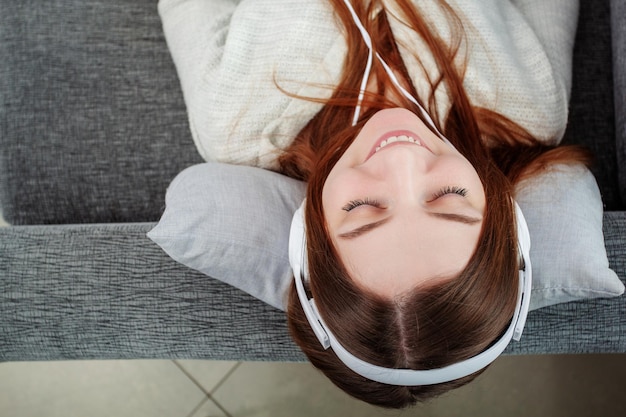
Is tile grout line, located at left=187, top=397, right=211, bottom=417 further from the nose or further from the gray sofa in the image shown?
the nose

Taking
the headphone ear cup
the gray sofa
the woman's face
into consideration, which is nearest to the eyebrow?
the woman's face

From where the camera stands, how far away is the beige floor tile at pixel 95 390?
1.35m

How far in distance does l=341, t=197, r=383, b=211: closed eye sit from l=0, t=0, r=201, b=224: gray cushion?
0.49 m

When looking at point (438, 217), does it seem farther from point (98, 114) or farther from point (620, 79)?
point (98, 114)

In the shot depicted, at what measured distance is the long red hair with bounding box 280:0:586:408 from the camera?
27.1 inches

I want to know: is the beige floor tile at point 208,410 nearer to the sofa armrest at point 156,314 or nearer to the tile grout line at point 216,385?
the tile grout line at point 216,385

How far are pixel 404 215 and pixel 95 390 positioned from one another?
106 centimetres

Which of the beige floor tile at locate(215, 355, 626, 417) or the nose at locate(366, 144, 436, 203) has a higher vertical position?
the nose at locate(366, 144, 436, 203)

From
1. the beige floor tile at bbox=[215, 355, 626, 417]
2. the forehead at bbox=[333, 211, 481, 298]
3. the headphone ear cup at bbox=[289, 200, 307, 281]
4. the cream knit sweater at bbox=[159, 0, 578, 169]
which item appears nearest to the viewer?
the forehead at bbox=[333, 211, 481, 298]

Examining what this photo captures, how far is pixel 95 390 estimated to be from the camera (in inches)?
53.6

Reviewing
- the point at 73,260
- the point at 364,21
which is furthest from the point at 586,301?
the point at 73,260

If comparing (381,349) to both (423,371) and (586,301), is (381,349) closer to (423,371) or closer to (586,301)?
(423,371)

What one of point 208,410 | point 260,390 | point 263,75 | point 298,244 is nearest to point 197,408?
point 208,410

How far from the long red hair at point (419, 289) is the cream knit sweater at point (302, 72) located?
0.8 inches
